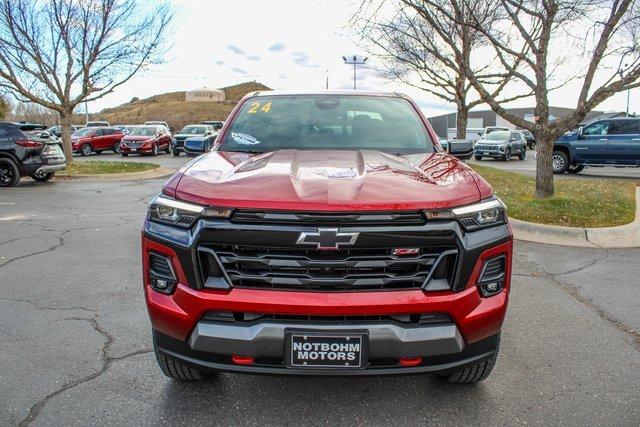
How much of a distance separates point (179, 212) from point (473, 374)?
1833 mm

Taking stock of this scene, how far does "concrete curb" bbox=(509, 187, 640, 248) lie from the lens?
6.95m

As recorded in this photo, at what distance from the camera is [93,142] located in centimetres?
A: 2886

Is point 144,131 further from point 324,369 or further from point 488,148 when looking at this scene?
point 324,369

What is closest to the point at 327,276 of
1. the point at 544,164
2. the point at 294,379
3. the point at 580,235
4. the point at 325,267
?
the point at 325,267

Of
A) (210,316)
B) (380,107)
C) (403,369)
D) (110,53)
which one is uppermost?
(110,53)

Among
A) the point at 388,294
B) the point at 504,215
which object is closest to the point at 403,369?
the point at 388,294

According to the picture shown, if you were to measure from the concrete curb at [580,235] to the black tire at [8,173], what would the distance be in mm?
11955

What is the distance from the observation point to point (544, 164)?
9156 mm

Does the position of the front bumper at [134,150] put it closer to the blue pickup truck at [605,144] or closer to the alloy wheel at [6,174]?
the alloy wheel at [6,174]

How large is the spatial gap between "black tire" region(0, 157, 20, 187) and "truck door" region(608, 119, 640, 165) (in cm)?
1785

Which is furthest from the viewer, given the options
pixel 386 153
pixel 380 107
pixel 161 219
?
pixel 380 107

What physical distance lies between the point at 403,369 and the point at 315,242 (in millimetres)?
732

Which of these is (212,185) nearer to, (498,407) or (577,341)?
(498,407)

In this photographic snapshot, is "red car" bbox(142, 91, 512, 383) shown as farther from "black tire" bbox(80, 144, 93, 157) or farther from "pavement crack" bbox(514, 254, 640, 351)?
"black tire" bbox(80, 144, 93, 157)
